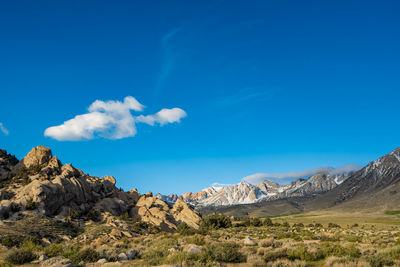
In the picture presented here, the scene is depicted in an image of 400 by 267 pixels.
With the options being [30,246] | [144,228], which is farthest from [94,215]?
[30,246]

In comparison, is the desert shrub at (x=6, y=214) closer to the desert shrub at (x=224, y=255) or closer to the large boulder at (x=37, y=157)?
the large boulder at (x=37, y=157)

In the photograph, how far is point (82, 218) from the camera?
59.9 meters

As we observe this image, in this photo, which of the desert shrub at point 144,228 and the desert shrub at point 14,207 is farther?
the desert shrub at point 144,228

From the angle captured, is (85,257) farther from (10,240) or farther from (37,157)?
(37,157)

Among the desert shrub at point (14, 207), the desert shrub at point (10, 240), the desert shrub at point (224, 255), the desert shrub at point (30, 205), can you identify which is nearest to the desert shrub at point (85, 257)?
the desert shrub at point (224, 255)

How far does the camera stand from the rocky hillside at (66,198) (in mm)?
54938

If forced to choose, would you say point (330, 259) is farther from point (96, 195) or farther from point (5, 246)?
point (96, 195)

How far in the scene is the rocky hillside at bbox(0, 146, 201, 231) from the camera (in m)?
54.9

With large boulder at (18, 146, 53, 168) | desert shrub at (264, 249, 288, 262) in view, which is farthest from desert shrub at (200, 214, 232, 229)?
large boulder at (18, 146, 53, 168)

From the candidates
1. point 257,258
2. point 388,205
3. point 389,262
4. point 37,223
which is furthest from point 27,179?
point 388,205

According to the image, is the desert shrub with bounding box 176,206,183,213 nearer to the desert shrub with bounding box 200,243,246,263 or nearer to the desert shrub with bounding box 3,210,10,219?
the desert shrub with bounding box 3,210,10,219

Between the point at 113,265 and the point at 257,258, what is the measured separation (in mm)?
8356

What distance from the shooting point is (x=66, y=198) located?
62219mm

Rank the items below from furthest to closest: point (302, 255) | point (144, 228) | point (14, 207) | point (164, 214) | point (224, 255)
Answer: point (164, 214)
point (144, 228)
point (14, 207)
point (302, 255)
point (224, 255)
